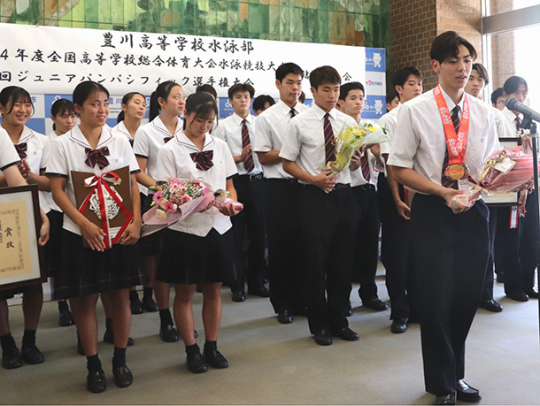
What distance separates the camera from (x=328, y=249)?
3695 millimetres

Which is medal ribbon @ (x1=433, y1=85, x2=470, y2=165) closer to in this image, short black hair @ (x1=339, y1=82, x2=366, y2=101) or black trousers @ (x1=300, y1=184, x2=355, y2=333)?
black trousers @ (x1=300, y1=184, x2=355, y2=333)

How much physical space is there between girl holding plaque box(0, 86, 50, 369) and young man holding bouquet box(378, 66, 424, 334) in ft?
7.51

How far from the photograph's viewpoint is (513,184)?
253 cm

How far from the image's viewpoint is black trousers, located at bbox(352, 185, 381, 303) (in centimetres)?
423

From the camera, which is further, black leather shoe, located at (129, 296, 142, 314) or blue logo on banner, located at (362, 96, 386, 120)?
blue logo on banner, located at (362, 96, 386, 120)

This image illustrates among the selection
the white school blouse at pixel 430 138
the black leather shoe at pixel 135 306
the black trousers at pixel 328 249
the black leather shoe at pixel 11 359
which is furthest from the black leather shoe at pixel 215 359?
the white school blouse at pixel 430 138

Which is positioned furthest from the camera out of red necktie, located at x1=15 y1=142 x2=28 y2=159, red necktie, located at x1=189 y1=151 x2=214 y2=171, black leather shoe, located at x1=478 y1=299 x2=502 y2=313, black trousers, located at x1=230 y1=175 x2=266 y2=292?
black trousers, located at x1=230 y1=175 x2=266 y2=292

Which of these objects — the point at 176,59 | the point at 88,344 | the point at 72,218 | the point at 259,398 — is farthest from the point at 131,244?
the point at 176,59

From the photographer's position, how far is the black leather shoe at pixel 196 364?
3.21 metres

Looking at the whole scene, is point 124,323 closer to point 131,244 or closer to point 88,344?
point 88,344

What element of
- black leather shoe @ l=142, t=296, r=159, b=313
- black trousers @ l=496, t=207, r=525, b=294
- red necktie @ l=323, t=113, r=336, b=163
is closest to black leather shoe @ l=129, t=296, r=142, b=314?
black leather shoe @ l=142, t=296, r=159, b=313

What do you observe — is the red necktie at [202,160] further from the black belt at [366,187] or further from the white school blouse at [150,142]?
the black belt at [366,187]

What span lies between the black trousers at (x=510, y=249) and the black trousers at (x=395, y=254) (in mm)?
1090

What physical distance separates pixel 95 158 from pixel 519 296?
3.44 metres
